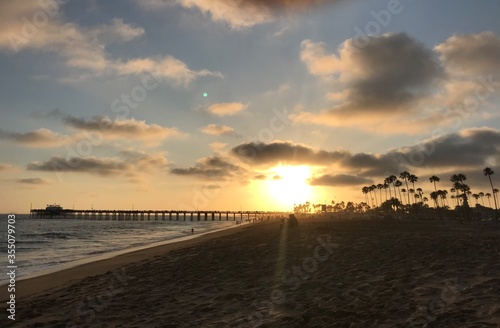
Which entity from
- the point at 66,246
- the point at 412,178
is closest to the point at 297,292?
the point at 66,246

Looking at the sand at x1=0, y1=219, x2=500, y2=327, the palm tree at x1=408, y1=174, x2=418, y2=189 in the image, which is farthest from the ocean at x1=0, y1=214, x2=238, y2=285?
the palm tree at x1=408, y1=174, x2=418, y2=189

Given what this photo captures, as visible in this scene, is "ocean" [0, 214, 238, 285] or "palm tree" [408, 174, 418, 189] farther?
"palm tree" [408, 174, 418, 189]

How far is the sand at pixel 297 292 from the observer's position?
6.89m

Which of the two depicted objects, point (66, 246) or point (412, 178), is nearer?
point (66, 246)

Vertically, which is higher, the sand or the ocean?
the sand

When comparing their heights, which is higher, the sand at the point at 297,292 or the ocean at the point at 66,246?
the sand at the point at 297,292

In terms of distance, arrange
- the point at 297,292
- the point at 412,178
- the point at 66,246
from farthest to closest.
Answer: the point at 412,178, the point at 66,246, the point at 297,292

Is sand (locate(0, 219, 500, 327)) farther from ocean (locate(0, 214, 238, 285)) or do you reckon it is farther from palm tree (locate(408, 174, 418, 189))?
palm tree (locate(408, 174, 418, 189))

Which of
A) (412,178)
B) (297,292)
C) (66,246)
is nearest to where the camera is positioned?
(297,292)

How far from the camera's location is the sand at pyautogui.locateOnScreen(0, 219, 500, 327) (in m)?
6.89

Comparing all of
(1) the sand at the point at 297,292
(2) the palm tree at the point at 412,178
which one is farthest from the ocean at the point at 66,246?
(2) the palm tree at the point at 412,178

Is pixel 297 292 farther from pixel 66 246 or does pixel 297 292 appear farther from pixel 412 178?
pixel 412 178

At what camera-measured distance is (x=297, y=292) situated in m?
9.05

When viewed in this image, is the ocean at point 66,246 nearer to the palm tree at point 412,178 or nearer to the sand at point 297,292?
the sand at point 297,292
